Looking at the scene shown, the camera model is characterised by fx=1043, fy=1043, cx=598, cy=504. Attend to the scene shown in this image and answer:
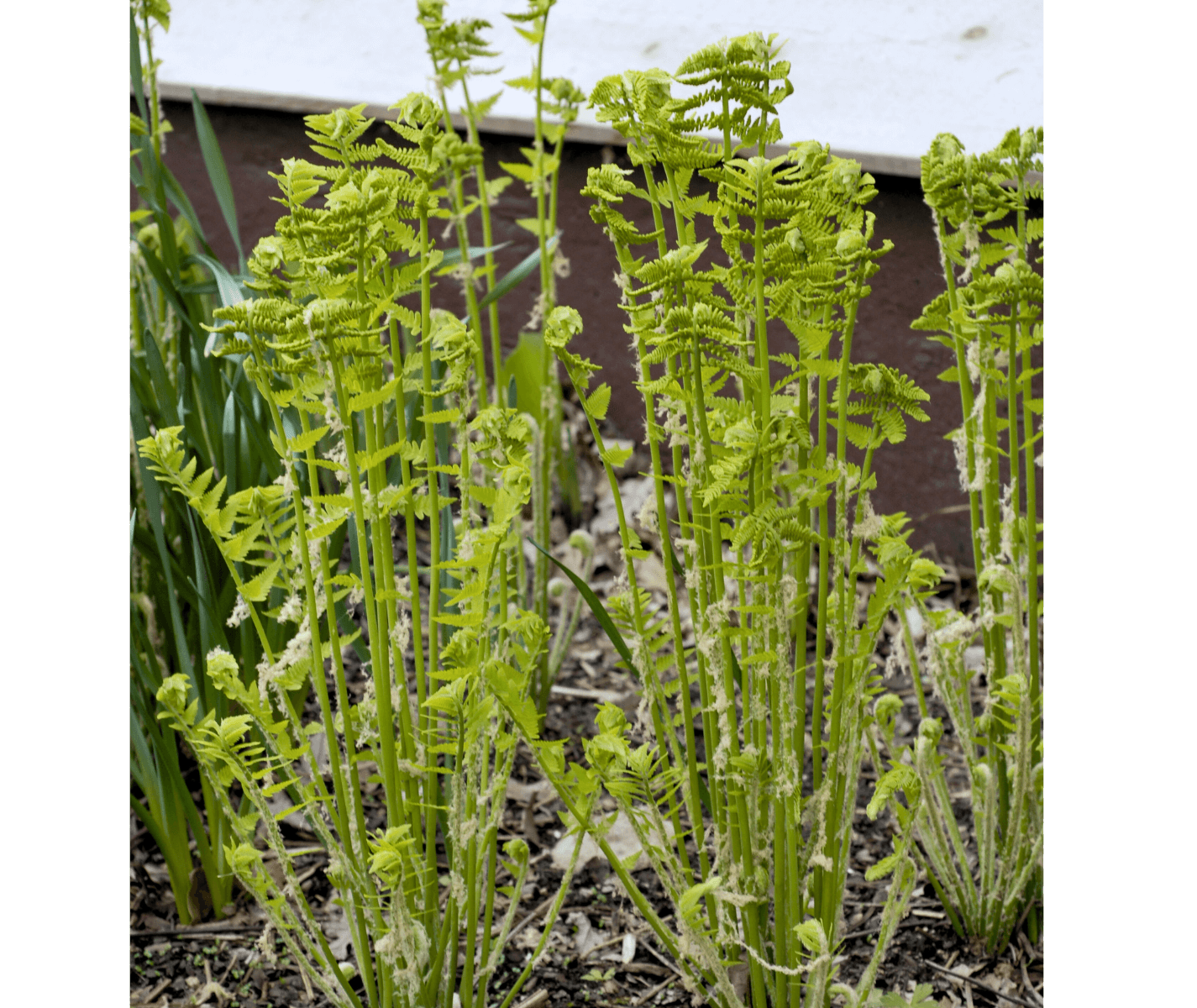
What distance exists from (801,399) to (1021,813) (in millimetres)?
516


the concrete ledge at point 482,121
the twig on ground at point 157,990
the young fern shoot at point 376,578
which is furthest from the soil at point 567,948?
the concrete ledge at point 482,121

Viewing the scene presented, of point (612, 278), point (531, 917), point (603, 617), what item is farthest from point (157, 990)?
point (612, 278)

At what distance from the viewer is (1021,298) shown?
3.10 feet

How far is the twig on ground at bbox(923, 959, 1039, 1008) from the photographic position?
3.56 feet

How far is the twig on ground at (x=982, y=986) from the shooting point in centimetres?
108

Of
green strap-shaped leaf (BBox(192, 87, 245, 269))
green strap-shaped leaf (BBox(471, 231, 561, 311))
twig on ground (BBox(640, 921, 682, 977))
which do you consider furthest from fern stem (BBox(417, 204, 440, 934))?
green strap-shaped leaf (BBox(192, 87, 245, 269))

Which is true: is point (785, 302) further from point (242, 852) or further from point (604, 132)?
point (604, 132)

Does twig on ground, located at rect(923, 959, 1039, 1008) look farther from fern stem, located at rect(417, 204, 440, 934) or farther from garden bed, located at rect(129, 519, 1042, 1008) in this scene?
fern stem, located at rect(417, 204, 440, 934)

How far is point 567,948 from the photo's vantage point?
3.81ft

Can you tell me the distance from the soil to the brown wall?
31.4 inches

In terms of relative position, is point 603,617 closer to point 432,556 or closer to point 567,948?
point 432,556

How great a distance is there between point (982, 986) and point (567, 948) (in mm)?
443

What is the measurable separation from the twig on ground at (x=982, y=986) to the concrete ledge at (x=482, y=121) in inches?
52.7

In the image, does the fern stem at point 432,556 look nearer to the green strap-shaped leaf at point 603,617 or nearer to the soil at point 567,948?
the green strap-shaped leaf at point 603,617
